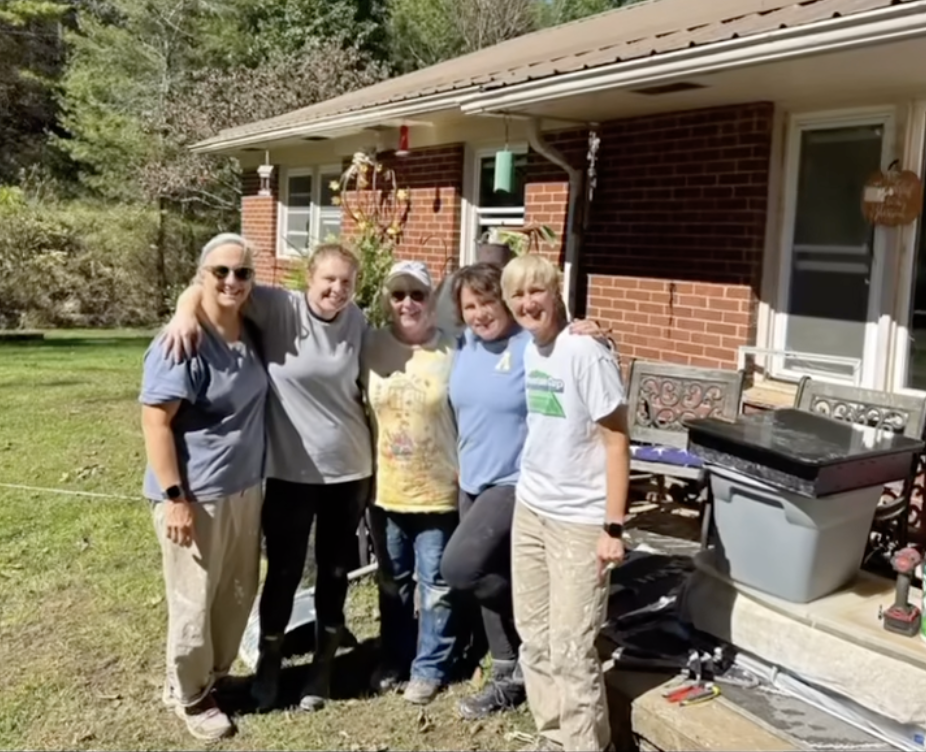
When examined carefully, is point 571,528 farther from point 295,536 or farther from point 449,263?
point 449,263

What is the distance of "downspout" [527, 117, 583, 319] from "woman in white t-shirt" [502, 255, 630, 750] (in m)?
3.74

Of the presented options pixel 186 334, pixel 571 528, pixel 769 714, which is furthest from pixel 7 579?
pixel 769 714

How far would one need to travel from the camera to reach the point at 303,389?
3492 mm

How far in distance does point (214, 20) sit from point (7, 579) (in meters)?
22.8

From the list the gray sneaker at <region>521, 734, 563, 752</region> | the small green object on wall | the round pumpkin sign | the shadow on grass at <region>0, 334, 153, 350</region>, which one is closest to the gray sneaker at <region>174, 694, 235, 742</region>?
the gray sneaker at <region>521, 734, 563, 752</region>

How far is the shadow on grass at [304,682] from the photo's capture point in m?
3.76

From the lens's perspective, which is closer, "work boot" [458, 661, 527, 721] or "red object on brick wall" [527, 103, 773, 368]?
"work boot" [458, 661, 527, 721]

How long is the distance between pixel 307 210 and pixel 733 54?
8.76 m

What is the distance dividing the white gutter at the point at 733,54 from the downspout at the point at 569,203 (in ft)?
2.27

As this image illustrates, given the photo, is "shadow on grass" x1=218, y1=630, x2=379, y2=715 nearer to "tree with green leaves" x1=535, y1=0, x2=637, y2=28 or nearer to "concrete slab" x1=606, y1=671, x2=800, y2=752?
"concrete slab" x1=606, y1=671, x2=800, y2=752

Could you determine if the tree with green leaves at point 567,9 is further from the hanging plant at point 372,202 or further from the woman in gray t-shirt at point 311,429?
the woman in gray t-shirt at point 311,429

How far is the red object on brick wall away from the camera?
5691 mm

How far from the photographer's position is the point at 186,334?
3234 mm

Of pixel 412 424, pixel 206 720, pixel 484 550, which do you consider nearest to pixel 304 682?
pixel 206 720
